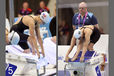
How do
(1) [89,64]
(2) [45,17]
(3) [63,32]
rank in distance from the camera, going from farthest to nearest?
(2) [45,17], (3) [63,32], (1) [89,64]

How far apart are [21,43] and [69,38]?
0.88m

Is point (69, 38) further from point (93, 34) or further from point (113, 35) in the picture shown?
point (113, 35)

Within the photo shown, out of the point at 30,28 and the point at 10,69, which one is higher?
the point at 30,28

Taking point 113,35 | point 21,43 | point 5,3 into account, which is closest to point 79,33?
point 113,35

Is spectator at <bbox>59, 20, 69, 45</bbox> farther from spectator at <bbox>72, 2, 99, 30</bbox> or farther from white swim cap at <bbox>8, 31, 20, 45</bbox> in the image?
white swim cap at <bbox>8, 31, 20, 45</bbox>

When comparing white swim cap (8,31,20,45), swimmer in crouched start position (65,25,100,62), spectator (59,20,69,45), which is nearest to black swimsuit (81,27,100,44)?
swimmer in crouched start position (65,25,100,62)

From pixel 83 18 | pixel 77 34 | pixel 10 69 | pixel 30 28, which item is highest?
pixel 83 18

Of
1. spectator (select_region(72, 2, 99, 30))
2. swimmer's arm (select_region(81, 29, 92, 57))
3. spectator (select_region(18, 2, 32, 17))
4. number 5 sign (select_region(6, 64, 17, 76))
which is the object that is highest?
spectator (select_region(18, 2, 32, 17))

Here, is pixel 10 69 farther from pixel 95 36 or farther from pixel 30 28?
pixel 95 36

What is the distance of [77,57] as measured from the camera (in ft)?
15.0

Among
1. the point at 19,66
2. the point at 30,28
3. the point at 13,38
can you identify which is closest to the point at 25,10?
the point at 30,28

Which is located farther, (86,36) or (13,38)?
(13,38)

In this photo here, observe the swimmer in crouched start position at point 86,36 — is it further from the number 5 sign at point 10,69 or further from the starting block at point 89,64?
the number 5 sign at point 10,69

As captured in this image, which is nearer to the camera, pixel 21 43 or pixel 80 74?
pixel 80 74
